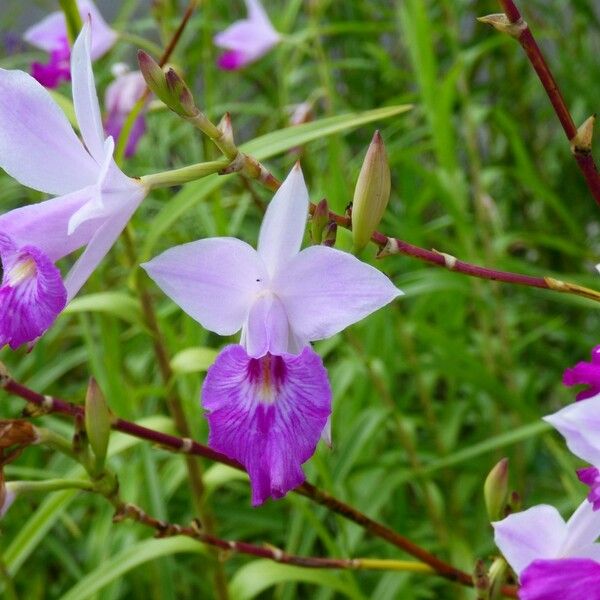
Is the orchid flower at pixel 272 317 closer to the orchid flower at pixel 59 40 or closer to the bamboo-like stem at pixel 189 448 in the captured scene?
the bamboo-like stem at pixel 189 448

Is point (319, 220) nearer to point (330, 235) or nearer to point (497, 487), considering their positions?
point (330, 235)

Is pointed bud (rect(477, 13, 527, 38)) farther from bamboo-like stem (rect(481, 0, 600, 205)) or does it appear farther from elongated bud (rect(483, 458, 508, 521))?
elongated bud (rect(483, 458, 508, 521))

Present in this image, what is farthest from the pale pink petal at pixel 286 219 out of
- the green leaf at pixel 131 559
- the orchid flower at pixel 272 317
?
the green leaf at pixel 131 559

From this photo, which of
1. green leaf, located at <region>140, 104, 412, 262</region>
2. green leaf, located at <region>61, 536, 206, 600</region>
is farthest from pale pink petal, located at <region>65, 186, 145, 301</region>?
green leaf, located at <region>61, 536, 206, 600</region>

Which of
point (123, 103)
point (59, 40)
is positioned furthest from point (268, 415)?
point (59, 40)

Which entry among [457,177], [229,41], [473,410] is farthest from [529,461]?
[229,41]

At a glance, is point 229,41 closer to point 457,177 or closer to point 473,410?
point 457,177
